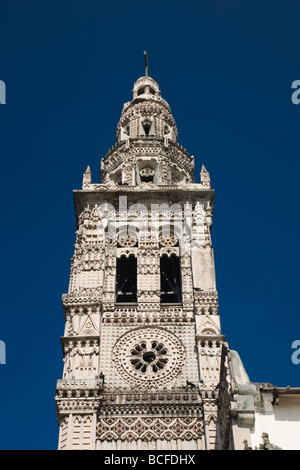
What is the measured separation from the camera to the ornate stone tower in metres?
25.8

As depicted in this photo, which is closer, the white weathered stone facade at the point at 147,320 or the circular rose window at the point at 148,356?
the white weathered stone facade at the point at 147,320

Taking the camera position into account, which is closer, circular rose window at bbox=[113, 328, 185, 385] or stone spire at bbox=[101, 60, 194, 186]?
circular rose window at bbox=[113, 328, 185, 385]

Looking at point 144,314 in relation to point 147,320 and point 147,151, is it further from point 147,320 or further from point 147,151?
point 147,151

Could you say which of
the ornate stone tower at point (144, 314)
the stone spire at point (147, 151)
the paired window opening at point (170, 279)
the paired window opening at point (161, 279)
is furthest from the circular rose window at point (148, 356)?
the stone spire at point (147, 151)

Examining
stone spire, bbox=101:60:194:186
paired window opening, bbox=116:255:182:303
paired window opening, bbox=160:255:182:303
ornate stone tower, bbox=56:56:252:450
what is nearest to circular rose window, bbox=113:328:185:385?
ornate stone tower, bbox=56:56:252:450

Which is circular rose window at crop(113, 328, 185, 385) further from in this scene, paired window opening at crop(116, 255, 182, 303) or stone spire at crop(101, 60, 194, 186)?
stone spire at crop(101, 60, 194, 186)

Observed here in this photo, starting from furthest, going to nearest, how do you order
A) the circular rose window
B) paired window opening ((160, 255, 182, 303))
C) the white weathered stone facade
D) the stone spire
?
the stone spire
paired window opening ((160, 255, 182, 303))
the circular rose window
the white weathered stone facade

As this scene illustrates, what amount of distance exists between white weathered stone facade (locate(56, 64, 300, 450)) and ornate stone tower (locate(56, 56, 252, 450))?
0.14 feet

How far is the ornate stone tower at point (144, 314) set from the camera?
25844 mm

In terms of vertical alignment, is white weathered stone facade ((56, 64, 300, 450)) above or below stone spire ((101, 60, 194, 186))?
below

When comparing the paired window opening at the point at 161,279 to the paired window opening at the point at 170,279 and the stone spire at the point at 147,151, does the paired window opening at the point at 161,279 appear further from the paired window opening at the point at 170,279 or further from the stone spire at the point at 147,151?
the stone spire at the point at 147,151

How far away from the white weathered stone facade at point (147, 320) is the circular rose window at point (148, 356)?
0.04 m
